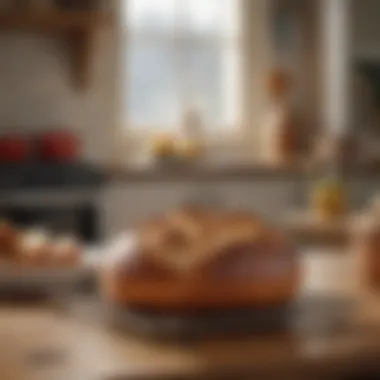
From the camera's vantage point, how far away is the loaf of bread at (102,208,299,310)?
3.38 feet

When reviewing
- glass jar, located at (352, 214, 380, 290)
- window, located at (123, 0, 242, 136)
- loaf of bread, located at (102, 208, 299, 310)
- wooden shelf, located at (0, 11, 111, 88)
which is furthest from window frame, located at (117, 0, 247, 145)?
loaf of bread, located at (102, 208, 299, 310)

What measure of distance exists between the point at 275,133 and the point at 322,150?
210mm

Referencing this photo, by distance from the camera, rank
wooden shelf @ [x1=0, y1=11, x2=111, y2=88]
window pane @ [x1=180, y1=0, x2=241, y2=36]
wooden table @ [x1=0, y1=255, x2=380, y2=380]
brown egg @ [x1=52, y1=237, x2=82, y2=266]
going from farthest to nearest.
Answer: window pane @ [x1=180, y1=0, x2=241, y2=36], wooden shelf @ [x1=0, y1=11, x2=111, y2=88], brown egg @ [x1=52, y1=237, x2=82, y2=266], wooden table @ [x1=0, y1=255, x2=380, y2=380]

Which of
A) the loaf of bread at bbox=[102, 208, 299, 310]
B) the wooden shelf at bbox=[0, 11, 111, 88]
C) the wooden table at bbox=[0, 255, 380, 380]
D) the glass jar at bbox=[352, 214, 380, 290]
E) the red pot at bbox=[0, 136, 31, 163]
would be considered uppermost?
the wooden shelf at bbox=[0, 11, 111, 88]

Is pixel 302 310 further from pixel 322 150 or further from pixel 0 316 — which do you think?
pixel 322 150

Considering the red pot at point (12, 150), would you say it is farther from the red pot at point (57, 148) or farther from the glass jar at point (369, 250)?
the glass jar at point (369, 250)

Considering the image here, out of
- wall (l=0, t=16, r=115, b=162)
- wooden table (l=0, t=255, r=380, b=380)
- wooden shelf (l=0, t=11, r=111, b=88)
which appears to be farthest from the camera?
wall (l=0, t=16, r=115, b=162)

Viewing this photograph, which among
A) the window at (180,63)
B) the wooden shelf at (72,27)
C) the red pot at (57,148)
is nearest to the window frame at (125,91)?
the window at (180,63)

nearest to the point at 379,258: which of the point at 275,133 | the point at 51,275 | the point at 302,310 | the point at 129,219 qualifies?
the point at 302,310

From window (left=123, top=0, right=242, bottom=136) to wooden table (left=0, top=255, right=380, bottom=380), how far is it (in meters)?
3.19

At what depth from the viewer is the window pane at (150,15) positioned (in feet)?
13.8

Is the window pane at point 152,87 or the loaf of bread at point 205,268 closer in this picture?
the loaf of bread at point 205,268

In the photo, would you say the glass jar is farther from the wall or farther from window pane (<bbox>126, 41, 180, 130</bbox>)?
window pane (<bbox>126, 41, 180, 130</bbox>)

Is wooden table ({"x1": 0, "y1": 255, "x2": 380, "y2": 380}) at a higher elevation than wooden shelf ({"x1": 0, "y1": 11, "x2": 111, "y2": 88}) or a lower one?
lower
